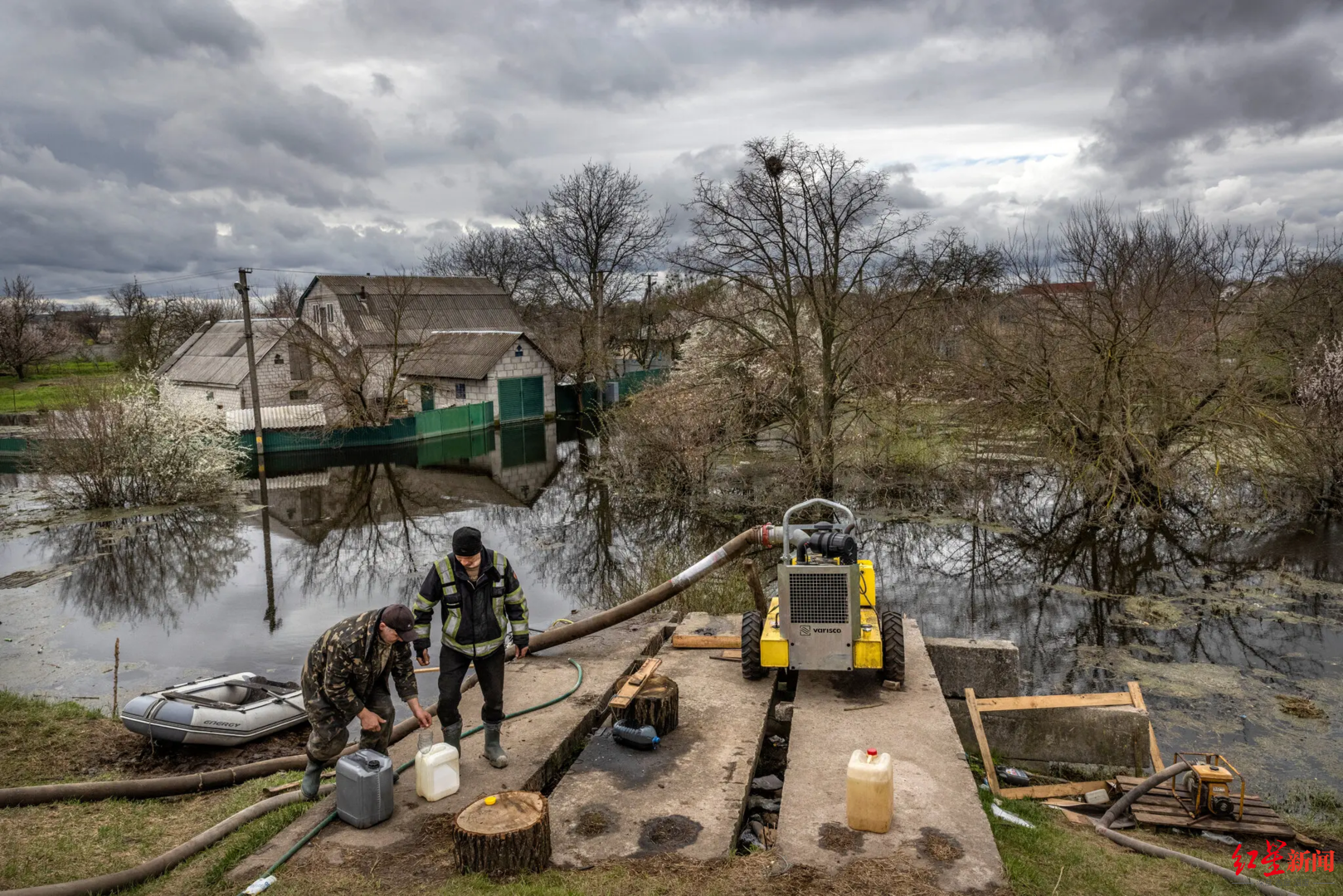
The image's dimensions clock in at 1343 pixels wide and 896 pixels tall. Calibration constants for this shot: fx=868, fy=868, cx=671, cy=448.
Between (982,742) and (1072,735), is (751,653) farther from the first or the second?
(1072,735)

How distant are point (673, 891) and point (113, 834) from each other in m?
4.47

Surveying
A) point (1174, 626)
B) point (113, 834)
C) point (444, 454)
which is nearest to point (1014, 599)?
point (1174, 626)

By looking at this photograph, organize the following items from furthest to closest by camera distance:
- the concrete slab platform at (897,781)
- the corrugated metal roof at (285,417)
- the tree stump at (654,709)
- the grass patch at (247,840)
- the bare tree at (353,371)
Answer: the bare tree at (353,371) < the corrugated metal roof at (285,417) < the tree stump at (654,709) < the grass patch at (247,840) < the concrete slab platform at (897,781)

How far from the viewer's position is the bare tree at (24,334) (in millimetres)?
52250

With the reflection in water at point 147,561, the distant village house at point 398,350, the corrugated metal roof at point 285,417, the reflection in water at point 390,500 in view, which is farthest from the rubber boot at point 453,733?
the corrugated metal roof at point 285,417

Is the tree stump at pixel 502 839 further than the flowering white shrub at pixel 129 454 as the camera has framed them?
No

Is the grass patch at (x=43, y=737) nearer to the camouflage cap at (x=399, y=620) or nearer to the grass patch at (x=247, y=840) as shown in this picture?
the grass patch at (x=247, y=840)

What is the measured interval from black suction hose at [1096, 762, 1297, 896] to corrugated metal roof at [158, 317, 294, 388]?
112 ft

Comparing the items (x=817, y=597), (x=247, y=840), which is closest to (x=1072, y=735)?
(x=817, y=597)

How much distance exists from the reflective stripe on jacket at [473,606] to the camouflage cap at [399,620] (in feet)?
0.69

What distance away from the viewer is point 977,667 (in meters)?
9.76

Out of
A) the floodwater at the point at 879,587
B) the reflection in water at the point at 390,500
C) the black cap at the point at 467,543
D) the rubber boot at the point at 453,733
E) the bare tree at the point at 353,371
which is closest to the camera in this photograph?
the black cap at the point at 467,543

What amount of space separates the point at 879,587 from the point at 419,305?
38.3m

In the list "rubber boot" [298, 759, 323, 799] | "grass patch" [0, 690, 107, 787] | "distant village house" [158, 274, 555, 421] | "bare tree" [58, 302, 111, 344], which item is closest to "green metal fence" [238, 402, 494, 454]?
"distant village house" [158, 274, 555, 421]
